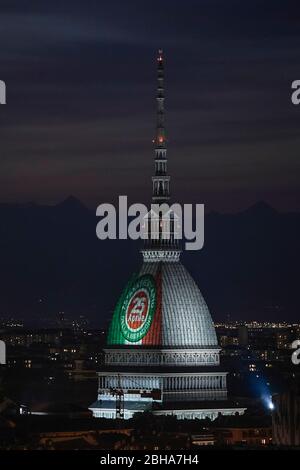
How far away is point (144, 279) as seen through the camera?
19950 centimetres

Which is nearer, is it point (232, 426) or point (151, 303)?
point (232, 426)

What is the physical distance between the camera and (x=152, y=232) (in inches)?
7825

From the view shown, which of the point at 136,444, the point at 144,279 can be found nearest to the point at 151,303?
the point at 144,279

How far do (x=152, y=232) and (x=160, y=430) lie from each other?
25.0 meters
